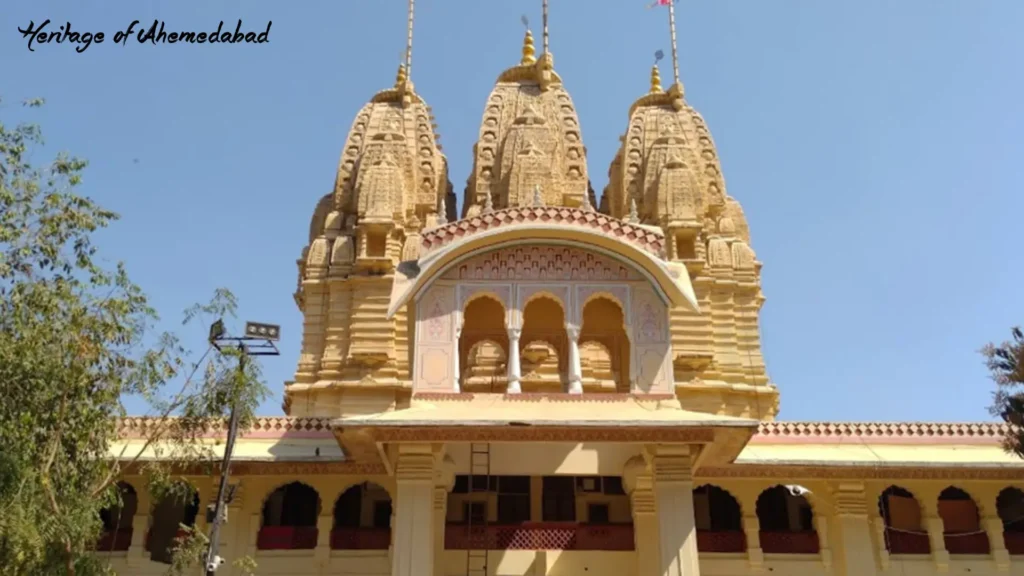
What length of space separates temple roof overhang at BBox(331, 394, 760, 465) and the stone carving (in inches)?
87.8

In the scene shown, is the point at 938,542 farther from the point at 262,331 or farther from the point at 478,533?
the point at 262,331

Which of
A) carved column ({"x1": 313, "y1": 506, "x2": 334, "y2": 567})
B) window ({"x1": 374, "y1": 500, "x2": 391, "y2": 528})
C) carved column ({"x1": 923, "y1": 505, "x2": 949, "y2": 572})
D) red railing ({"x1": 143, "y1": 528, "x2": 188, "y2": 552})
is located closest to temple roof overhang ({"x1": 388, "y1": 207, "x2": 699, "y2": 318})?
carved column ({"x1": 313, "y1": 506, "x2": 334, "y2": 567})

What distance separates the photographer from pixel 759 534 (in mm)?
18359

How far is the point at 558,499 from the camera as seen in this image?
19672 mm

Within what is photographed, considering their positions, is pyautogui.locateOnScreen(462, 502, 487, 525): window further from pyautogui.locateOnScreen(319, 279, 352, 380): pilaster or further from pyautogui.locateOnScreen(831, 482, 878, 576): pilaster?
pyautogui.locateOnScreen(319, 279, 352, 380): pilaster

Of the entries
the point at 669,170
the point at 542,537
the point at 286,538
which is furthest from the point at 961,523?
the point at 286,538

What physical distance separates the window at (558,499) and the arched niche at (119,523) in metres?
8.06

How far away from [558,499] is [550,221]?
615 centimetres

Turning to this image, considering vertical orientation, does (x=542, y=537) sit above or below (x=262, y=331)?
below

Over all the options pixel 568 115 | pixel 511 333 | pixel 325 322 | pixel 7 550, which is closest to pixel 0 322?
pixel 7 550

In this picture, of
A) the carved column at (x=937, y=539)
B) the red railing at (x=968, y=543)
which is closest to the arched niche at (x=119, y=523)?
the carved column at (x=937, y=539)

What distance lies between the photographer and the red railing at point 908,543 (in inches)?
721

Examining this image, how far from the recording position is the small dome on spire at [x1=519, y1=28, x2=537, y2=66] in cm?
3244

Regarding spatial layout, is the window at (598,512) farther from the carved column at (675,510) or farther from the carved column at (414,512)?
the carved column at (414,512)
